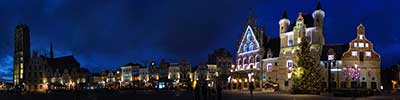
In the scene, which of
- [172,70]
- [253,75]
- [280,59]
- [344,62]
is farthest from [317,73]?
[172,70]

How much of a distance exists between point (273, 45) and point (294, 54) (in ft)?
39.8

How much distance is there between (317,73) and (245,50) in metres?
39.4

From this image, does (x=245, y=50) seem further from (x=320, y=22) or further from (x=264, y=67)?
(x=320, y=22)

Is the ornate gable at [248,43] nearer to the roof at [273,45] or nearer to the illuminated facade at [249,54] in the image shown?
the illuminated facade at [249,54]

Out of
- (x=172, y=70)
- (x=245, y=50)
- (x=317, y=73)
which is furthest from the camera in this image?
(x=172, y=70)

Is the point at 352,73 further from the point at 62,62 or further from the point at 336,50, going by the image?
the point at 62,62

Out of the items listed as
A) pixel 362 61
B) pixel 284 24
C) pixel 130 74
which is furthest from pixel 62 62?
pixel 362 61

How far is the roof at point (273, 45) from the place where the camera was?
306 feet

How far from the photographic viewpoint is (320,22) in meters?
83.8

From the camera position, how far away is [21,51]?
163 meters

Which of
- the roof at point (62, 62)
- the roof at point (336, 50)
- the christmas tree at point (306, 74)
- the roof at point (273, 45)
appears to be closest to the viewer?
the christmas tree at point (306, 74)

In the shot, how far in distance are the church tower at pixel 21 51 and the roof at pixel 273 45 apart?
97.2m

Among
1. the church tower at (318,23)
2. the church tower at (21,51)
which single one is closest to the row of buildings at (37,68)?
the church tower at (21,51)

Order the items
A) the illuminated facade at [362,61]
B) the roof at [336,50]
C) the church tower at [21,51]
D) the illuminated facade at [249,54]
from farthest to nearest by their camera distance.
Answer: the church tower at [21,51]
the illuminated facade at [249,54]
the roof at [336,50]
the illuminated facade at [362,61]
